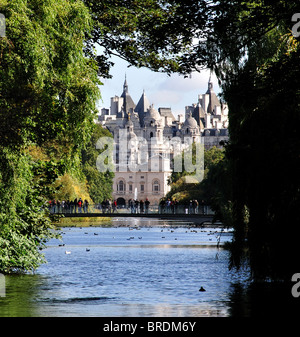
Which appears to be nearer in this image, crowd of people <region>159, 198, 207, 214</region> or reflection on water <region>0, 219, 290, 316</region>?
reflection on water <region>0, 219, 290, 316</region>

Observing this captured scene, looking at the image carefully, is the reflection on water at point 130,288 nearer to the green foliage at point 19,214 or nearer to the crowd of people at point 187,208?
Result: the green foliage at point 19,214

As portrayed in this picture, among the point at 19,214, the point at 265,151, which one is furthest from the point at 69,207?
the point at 265,151

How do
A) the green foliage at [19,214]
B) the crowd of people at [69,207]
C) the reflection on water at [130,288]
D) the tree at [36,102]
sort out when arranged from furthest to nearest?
1. the crowd of people at [69,207]
2. the green foliage at [19,214]
3. the tree at [36,102]
4. the reflection on water at [130,288]

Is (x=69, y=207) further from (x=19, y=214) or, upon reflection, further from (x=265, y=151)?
(x=265, y=151)

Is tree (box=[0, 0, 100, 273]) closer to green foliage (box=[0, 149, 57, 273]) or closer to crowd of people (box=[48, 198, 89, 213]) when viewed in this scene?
green foliage (box=[0, 149, 57, 273])

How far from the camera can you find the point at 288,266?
38.5 ft

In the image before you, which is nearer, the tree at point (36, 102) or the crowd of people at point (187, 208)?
the tree at point (36, 102)

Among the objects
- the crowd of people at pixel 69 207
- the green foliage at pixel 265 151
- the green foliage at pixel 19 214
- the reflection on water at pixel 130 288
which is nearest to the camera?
the green foliage at pixel 265 151

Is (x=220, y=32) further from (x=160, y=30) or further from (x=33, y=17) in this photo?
(x=33, y=17)

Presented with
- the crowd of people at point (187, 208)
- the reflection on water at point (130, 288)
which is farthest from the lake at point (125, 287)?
the crowd of people at point (187, 208)

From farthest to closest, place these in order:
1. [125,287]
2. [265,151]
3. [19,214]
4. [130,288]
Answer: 1. [19,214]
2. [125,287]
3. [130,288]
4. [265,151]

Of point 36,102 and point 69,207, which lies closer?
point 36,102

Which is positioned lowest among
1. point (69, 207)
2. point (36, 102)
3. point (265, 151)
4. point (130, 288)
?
point (130, 288)

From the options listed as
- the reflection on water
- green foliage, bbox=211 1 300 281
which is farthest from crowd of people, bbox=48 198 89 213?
green foliage, bbox=211 1 300 281
